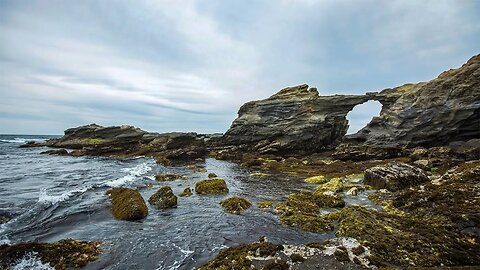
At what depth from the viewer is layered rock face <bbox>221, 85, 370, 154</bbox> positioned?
5872 cm

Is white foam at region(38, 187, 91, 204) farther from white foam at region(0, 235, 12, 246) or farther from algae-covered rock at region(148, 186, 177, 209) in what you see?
white foam at region(0, 235, 12, 246)

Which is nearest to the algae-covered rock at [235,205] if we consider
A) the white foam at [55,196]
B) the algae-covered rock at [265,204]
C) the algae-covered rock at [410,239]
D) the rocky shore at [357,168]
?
the rocky shore at [357,168]

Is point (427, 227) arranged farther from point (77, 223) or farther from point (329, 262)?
point (77, 223)

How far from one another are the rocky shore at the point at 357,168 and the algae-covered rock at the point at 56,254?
182 mm

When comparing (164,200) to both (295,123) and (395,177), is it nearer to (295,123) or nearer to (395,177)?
(395,177)

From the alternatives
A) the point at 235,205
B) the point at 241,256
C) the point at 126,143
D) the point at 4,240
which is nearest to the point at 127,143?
the point at 126,143

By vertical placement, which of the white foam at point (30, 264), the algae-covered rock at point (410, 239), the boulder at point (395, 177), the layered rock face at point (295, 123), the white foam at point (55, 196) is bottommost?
the white foam at point (55, 196)

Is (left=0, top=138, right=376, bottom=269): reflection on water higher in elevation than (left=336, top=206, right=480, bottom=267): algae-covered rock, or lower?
lower

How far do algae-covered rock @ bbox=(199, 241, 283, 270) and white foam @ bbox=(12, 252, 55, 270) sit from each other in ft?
18.9

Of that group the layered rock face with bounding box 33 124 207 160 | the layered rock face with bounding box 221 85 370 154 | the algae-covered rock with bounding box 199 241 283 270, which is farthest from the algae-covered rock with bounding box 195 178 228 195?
the layered rock face with bounding box 221 85 370 154

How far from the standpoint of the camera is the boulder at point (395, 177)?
21.7 metres

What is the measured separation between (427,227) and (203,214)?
11.7 metres

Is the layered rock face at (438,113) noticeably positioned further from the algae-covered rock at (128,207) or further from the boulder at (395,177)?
the algae-covered rock at (128,207)

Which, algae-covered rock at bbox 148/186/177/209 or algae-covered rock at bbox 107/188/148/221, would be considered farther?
algae-covered rock at bbox 148/186/177/209
